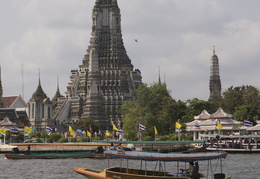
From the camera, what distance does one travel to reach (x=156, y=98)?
127 meters

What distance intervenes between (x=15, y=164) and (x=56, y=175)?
16.8m

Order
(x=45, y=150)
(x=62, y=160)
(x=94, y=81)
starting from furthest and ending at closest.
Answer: (x=94, y=81), (x=45, y=150), (x=62, y=160)

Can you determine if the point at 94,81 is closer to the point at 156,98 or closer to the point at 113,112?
the point at 113,112

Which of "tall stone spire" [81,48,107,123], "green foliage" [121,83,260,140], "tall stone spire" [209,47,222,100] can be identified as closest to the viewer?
"green foliage" [121,83,260,140]

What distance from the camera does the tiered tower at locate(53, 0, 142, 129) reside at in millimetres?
160500

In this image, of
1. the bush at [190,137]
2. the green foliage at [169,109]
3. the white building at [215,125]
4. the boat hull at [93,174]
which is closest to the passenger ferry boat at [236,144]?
the white building at [215,125]

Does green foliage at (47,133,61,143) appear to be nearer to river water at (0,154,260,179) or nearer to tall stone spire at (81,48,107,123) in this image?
tall stone spire at (81,48,107,123)

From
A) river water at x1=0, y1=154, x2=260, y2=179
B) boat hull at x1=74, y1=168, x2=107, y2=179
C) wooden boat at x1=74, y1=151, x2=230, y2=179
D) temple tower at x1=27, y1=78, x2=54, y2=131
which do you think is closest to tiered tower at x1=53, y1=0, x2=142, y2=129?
temple tower at x1=27, y1=78, x2=54, y2=131

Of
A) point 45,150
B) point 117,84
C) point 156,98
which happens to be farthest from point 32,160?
point 117,84

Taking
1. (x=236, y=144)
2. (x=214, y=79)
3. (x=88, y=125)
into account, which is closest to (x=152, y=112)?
(x=88, y=125)

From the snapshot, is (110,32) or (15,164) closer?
(15,164)

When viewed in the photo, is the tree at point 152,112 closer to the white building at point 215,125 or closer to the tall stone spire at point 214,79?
the white building at point 215,125

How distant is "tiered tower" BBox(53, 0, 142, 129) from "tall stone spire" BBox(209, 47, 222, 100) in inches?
787

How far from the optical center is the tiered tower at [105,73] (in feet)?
527
